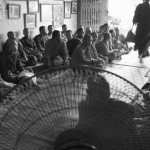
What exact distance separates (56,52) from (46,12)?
2040 mm

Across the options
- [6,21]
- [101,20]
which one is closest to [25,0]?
[6,21]

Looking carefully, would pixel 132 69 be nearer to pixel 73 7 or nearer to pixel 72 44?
pixel 72 44

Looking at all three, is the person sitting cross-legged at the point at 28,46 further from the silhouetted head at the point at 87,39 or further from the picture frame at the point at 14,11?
the silhouetted head at the point at 87,39

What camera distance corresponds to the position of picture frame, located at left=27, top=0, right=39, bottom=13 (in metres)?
5.84

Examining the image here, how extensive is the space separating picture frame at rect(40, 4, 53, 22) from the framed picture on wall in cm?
30

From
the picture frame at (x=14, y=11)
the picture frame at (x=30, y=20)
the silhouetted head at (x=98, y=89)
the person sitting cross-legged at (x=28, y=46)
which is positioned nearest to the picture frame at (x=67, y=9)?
the picture frame at (x=30, y=20)

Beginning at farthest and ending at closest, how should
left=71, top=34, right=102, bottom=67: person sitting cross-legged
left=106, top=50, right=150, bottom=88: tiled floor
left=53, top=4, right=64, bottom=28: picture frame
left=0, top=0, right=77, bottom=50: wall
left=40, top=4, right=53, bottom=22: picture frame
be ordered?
1. left=53, top=4, right=64, bottom=28: picture frame
2. left=40, top=4, right=53, bottom=22: picture frame
3. left=0, top=0, right=77, bottom=50: wall
4. left=106, top=50, right=150, bottom=88: tiled floor
5. left=71, top=34, right=102, bottom=67: person sitting cross-legged

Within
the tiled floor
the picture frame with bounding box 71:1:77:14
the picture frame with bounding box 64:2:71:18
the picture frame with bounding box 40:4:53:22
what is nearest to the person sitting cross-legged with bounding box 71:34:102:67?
the tiled floor

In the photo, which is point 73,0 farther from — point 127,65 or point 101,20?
point 127,65

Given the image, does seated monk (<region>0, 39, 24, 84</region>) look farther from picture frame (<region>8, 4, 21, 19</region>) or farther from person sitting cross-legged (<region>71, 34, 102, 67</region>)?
picture frame (<region>8, 4, 21, 19</region>)

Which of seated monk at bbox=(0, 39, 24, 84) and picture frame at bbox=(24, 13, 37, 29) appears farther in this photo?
picture frame at bbox=(24, 13, 37, 29)

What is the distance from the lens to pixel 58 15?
7.02 meters

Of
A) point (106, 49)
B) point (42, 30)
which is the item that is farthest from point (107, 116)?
point (42, 30)

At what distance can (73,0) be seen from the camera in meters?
7.68
